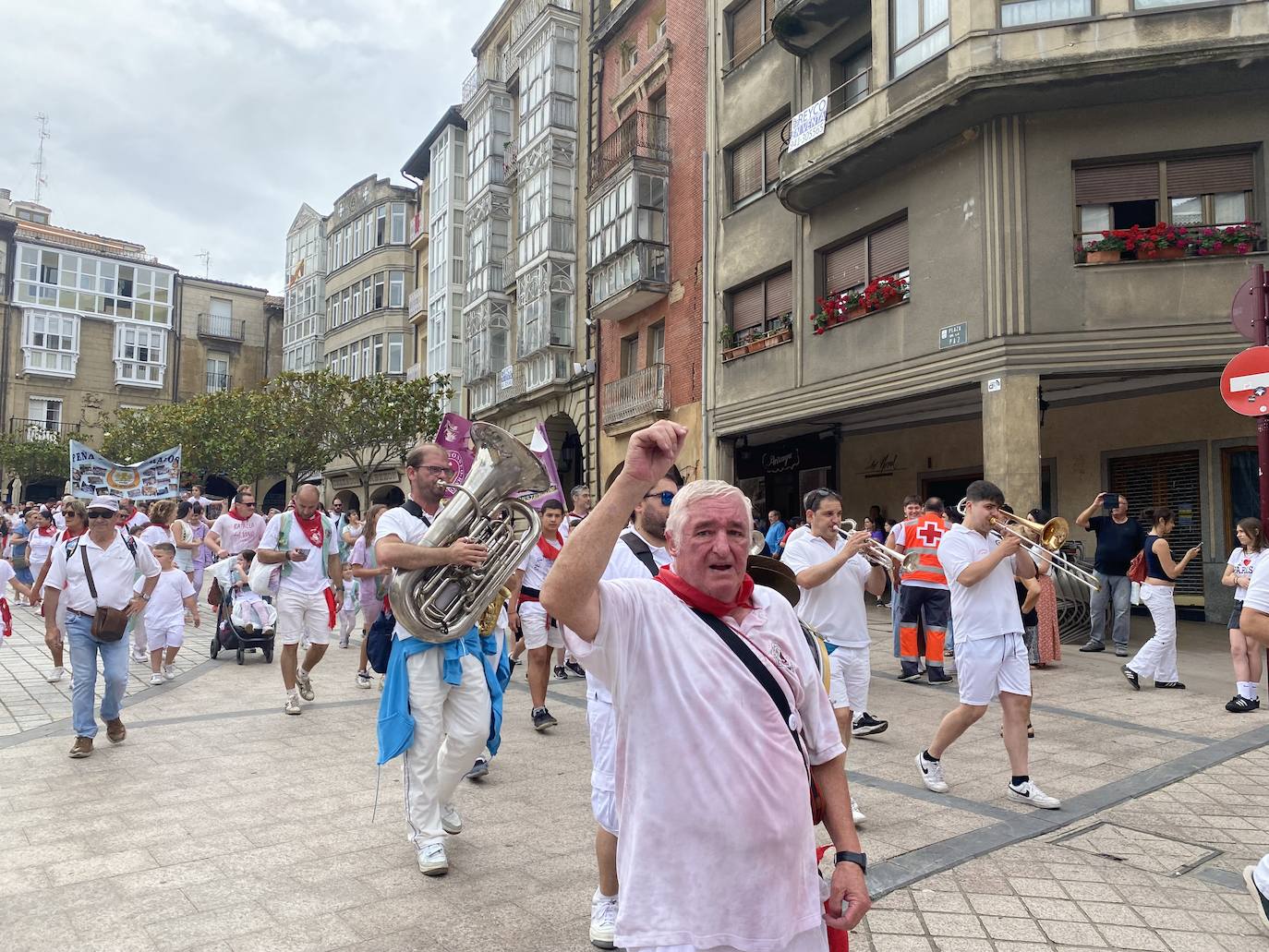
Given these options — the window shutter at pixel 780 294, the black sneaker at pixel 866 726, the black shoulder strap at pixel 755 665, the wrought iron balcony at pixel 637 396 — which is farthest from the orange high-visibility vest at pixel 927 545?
the wrought iron balcony at pixel 637 396

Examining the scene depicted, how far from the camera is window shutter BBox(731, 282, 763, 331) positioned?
1906 cm

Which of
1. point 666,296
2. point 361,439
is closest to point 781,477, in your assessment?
point 666,296

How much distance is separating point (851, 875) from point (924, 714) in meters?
6.33

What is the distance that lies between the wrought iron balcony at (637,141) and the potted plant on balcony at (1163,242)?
1230 centimetres

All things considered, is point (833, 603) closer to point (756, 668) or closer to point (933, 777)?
point (933, 777)

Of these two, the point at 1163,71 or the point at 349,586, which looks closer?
the point at 1163,71

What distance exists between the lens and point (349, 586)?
44.3 feet

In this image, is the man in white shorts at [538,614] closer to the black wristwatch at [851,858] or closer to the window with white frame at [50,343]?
the black wristwatch at [851,858]

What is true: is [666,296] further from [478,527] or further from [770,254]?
[478,527]

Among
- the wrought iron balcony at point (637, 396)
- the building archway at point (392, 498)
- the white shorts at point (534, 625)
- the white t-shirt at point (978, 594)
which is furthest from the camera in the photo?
the wrought iron balcony at point (637, 396)

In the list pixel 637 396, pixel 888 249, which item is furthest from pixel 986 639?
pixel 637 396

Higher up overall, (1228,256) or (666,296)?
(666,296)

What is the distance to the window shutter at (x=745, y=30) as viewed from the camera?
1941 cm

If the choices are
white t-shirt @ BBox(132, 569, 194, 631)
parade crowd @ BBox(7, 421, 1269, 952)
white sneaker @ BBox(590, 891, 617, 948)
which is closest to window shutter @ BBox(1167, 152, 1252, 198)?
parade crowd @ BBox(7, 421, 1269, 952)
